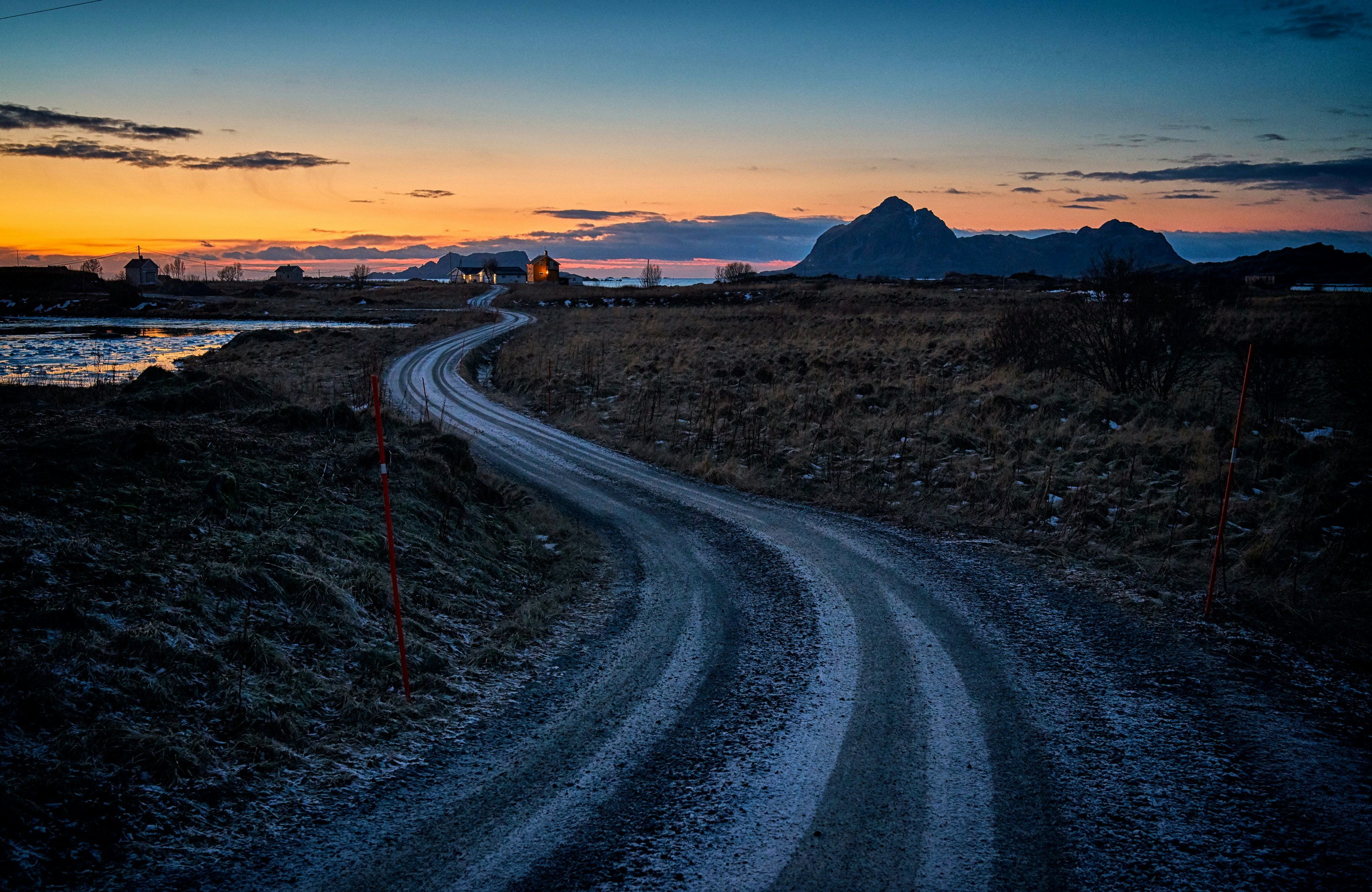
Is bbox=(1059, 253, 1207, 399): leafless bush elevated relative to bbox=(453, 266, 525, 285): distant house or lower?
lower

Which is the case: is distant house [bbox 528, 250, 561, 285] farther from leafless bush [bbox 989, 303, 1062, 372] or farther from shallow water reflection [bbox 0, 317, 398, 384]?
leafless bush [bbox 989, 303, 1062, 372]

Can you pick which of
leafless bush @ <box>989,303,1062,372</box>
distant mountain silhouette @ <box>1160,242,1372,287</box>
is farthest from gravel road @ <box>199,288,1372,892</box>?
distant mountain silhouette @ <box>1160,242,1372,287</box>

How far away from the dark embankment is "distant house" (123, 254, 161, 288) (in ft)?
477

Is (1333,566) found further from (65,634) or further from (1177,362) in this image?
(65,634)

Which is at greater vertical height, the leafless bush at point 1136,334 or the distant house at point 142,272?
the distant house at point 142,272

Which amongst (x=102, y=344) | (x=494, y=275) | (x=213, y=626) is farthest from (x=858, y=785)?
(x=494, y=275)

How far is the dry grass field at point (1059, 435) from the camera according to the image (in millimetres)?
11109

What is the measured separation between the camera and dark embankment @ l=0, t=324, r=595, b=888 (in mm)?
4641

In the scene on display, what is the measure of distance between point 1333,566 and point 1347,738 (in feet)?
18.5

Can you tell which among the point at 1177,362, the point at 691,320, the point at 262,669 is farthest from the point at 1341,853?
the point at 691,320

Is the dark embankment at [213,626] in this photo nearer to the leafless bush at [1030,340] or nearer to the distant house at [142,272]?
the leafless bush at [1030,340]

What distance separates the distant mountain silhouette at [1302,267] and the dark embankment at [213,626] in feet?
295

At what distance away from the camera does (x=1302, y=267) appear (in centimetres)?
9975

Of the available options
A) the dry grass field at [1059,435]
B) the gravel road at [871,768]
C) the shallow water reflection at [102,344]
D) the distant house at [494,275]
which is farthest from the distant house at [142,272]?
the gravel road at [871,768]
